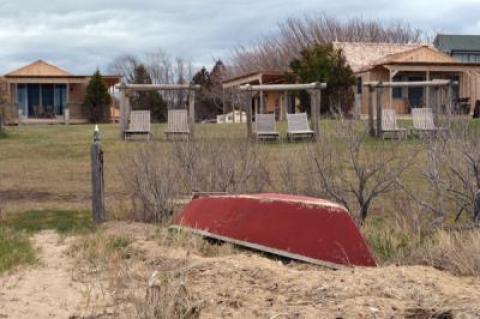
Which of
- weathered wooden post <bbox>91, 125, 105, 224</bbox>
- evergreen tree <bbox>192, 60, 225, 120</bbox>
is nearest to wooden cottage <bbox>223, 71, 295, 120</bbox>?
evergreen tree <bbox>192, 60, 225, 120</bbox>

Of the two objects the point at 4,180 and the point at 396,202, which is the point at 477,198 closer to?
the point at 396,202

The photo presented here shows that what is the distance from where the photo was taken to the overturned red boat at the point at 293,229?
23.4 feet

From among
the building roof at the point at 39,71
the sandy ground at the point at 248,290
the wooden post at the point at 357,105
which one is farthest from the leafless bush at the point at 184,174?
the building roof at the point at 39,71

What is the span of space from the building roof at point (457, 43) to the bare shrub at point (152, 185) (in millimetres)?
52997

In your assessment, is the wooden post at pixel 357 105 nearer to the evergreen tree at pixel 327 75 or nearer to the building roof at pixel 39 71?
the evergreen tree at pixel 327 75

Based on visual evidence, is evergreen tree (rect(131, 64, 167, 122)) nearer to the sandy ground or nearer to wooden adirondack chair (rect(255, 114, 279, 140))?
wooden adirondack chair (rect(255, 114, 279, 140))

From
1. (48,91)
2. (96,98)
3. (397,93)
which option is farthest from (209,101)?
(397,93)

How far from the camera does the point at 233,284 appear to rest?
591cm

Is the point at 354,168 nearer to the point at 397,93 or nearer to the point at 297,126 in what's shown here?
the point at 297,126

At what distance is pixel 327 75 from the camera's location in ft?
106

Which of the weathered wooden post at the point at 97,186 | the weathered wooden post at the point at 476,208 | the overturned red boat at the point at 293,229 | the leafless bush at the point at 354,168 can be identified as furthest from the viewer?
the weathered wooden post at the point at 97,186

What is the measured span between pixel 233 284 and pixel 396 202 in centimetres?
427

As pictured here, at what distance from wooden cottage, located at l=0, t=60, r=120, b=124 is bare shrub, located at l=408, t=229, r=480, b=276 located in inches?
1370

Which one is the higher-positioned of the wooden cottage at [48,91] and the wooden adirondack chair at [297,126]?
the wooden cottage at [48,91]
